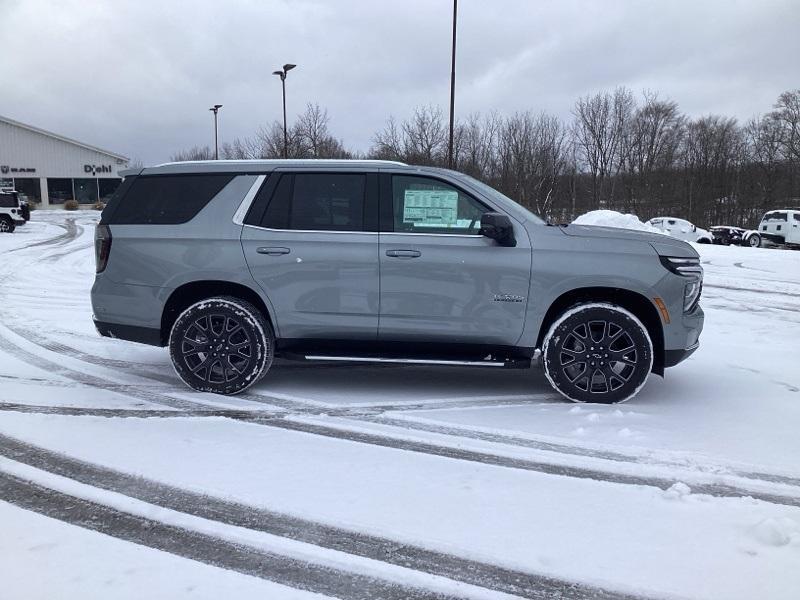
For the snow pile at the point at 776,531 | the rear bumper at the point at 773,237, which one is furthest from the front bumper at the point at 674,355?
the rear bumper at the point at 773,237

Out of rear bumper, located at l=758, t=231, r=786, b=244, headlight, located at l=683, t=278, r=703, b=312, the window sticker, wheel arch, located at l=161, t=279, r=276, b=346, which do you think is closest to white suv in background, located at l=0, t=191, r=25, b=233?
wheel arch, located at l=161, t=279, r=276, b=346

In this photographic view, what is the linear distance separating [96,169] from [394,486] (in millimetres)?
58913

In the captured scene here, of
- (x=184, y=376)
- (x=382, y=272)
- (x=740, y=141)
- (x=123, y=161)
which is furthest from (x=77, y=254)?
(x=740, y=141)

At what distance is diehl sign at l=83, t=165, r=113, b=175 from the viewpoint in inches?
2115

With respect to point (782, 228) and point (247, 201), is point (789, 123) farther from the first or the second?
point (247, 201)

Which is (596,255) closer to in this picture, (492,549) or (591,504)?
(591,504)

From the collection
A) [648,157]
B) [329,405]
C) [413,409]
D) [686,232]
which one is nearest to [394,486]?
[413,409]

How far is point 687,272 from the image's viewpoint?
459cm

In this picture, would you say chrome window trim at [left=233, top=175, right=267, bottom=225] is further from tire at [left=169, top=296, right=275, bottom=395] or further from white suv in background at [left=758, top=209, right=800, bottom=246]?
white suv in background at [left=758, top=209, right=800, bottom=246]

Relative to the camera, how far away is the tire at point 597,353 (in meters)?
4.55

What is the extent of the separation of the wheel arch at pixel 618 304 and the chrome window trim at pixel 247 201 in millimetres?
2526

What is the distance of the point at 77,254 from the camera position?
16.8 m

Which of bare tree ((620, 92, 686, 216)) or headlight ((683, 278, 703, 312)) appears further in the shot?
bare tree ((620, 92, 686, 216))

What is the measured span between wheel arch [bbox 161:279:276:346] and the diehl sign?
184ft
